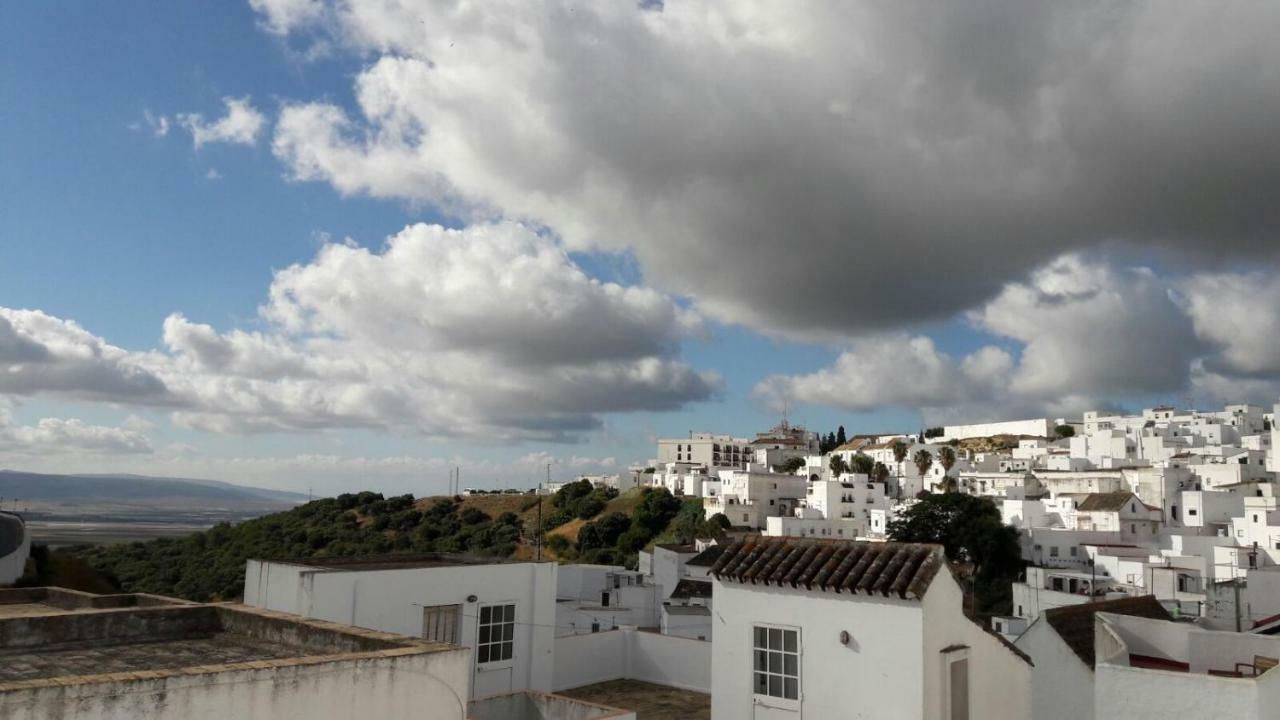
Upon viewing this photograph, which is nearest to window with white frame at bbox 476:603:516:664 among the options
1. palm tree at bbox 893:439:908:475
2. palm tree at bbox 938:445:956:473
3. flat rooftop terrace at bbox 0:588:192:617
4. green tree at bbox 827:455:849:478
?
flat rooftop terrace at bbox 0:588:192:617

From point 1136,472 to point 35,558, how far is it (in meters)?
76.8

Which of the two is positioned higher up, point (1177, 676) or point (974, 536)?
point (1177, 676)

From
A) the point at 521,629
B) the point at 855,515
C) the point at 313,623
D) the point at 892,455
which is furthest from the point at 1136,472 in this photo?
the point at 313,623

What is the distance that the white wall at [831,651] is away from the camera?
33.8ft

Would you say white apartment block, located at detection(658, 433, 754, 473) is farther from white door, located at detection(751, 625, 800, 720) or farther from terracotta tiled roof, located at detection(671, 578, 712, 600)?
white door, located at detection(751, 625, 800, 720)

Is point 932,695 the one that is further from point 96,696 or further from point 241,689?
point 96,696

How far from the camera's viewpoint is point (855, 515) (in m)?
81.5

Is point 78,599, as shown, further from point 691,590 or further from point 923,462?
point 923,462

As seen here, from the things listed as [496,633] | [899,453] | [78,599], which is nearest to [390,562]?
[496,633]

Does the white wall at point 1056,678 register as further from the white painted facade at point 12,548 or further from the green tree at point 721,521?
the green tree at point 721,521

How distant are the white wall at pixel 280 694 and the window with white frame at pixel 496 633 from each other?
27.9ft

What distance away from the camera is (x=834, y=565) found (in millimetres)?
11203

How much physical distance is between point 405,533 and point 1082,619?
80132mm

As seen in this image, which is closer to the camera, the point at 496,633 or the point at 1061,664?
the point at 1061,664
